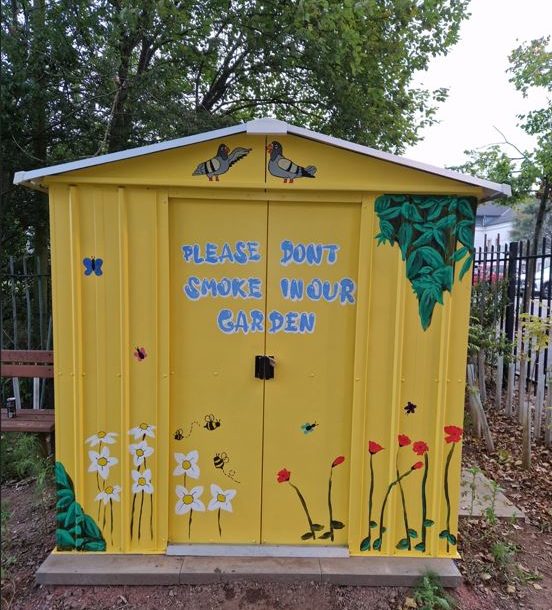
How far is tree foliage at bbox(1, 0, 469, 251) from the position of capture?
4.63 m

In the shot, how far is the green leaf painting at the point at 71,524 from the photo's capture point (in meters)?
2.85

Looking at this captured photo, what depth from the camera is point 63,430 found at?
9.30ft

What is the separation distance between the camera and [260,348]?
9.45ft

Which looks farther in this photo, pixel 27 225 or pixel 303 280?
pixel 27 225

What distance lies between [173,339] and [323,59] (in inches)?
174

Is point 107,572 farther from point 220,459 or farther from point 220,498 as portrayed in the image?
point 220,459

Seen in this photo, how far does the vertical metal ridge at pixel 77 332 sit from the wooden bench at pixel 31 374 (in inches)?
39.3

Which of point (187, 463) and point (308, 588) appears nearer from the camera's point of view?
point (308, 588)

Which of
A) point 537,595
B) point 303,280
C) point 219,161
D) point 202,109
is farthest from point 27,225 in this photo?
point 537,595

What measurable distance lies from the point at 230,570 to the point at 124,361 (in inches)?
57.9

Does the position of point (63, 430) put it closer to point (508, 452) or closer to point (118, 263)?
point (118, 263)

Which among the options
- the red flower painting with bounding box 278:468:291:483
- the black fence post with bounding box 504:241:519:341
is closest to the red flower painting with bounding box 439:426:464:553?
the red flower painting with bounding box 278:468:291:483

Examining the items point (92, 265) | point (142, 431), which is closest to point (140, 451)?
point (142, 431)

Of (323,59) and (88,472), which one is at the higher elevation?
(323,59)
